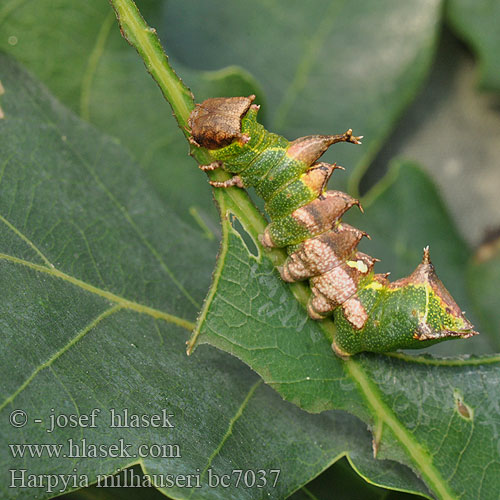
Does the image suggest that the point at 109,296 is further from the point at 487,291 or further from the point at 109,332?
the point at 487,291

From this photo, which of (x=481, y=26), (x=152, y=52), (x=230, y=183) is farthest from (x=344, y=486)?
(x=481, y=26)

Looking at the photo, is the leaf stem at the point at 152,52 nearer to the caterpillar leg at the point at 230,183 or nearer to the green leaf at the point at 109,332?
the caterpillar leg at the point at 230,183

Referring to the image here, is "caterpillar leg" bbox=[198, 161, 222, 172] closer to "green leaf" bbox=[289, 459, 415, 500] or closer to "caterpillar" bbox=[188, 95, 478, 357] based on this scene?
"caterpillar" bbox=[188, 95, 478, 357]


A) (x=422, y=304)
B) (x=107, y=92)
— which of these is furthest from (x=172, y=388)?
(x=107, y=92)

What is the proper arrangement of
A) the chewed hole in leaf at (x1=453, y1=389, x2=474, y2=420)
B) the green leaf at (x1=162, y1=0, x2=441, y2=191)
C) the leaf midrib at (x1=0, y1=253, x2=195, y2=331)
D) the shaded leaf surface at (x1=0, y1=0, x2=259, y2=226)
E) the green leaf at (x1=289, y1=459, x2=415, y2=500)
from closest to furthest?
1. the leaf midrib at (x1=0, y1=253, x2=195, y2=331)
2. the chewed hole in leaf at (x1=453, y1=389, x2=474, y2=420)
3. the green leaf at (x1=289, y1=459, x2=415, y2=500)
4. the shaded leaf surface at (x1=0, y1=0, x2=259, y2=226)
5. the green leaf at (x1=162, y1=0, x2=441, y2=191)

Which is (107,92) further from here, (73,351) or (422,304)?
(422,304)

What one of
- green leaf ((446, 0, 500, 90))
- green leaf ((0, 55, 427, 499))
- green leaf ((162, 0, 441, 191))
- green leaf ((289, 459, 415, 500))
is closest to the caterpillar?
green leaf ((0, 55, 427, 499))
